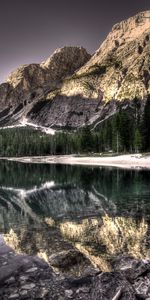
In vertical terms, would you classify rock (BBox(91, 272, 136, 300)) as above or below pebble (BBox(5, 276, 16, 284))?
above

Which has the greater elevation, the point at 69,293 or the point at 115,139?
→ the point at 115,139

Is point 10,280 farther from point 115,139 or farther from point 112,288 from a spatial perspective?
point 115,139

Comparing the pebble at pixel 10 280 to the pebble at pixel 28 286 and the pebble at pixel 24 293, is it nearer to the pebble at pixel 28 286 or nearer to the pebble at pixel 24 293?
the pebble at pixel 28 286

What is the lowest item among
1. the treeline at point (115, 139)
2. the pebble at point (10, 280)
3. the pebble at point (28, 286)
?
the pebble at point (10, 280)

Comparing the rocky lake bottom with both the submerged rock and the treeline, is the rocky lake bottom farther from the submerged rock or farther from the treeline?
the treeline

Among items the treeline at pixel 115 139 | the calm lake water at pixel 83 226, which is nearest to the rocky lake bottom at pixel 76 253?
the calm lake water at pixel 83 226

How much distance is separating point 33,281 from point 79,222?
1190 cm

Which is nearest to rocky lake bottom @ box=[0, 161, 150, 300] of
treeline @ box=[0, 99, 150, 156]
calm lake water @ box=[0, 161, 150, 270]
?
calm lake water @ box=[0, 161, 150, 270]

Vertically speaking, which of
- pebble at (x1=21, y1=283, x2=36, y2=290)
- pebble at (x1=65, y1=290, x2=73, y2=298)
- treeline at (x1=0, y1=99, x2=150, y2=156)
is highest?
treeline at (x1=0, y1=99, x2=150, y2=156)

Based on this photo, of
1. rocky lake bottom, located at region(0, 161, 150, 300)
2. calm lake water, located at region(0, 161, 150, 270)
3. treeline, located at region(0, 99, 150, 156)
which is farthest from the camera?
treeline, located at region(0, 99, 150, 156)

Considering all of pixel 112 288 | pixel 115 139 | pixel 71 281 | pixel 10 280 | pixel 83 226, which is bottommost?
pixel 83 226

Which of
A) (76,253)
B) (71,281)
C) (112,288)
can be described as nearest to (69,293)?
(71,281)

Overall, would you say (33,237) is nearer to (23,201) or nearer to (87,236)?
(87,236)

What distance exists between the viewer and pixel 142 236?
61.0 feet
